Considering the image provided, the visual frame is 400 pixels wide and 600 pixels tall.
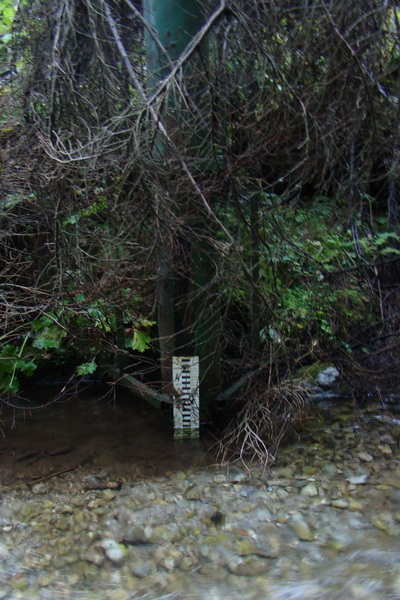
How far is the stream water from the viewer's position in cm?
276

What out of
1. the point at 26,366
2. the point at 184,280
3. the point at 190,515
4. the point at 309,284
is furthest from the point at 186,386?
the point at 26,366

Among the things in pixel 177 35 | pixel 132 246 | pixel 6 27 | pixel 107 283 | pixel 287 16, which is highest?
pixel 6 27

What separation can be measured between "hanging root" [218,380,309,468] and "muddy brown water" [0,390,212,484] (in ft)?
0.63

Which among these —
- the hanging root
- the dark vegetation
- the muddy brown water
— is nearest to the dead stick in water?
the muddy brown water

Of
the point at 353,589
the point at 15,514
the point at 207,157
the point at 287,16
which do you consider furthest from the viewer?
the point at 287,16

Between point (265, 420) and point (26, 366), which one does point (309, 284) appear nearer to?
point (265, 420)

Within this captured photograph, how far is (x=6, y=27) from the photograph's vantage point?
216 inches

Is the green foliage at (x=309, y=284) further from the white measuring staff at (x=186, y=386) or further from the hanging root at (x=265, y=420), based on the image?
the white measuring staff at (x=186, y=386)

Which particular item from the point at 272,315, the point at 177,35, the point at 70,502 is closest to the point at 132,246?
the point at 272,315

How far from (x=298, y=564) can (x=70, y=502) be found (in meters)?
1.36

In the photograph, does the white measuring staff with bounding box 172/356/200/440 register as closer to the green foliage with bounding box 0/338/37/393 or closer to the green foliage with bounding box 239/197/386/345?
the green foliage with bounding box 239/197/386/345

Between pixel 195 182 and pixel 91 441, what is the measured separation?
202 cm

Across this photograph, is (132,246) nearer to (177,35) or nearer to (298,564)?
(177,35)

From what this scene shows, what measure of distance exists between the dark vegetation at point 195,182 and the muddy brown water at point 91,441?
0.99 feet
